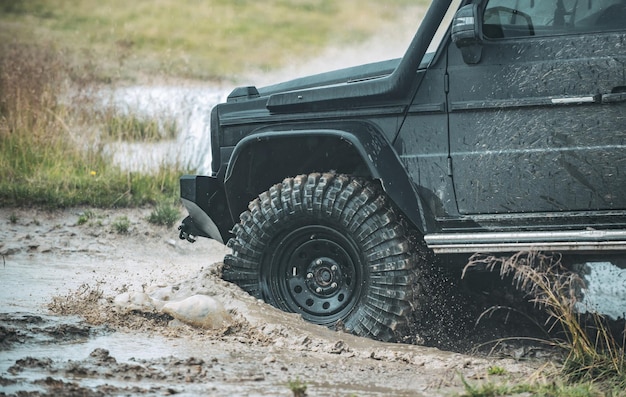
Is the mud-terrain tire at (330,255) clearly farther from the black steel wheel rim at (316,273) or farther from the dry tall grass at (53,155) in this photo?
the dry tall grass at (53,155)

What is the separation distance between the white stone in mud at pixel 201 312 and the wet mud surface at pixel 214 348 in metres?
0.02

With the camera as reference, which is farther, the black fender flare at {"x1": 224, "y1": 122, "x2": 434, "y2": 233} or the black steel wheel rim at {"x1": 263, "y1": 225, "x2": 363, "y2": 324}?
the black steel wheel rim at {"x1": 263, "y1": 225, "x2": 363, "y2": 324}

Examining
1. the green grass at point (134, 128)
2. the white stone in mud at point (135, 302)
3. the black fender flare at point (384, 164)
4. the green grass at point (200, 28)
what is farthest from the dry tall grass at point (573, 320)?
the green grass at point (200, 28)

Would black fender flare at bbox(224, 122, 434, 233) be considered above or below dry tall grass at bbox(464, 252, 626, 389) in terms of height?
above

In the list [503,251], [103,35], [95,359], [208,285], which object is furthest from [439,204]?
[103,35]

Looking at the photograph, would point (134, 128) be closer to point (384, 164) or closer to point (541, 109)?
point (384, 164)

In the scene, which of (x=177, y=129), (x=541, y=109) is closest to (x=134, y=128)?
(x=177, y=129)

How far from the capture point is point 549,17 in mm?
4773

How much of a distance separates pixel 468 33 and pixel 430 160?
0.69 m

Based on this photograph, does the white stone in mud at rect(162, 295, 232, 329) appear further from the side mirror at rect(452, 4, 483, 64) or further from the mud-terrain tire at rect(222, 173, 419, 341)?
the side mirror at rect(452, 4, 483, 64)

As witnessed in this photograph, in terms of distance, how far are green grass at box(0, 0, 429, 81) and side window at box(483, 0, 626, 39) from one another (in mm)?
12544

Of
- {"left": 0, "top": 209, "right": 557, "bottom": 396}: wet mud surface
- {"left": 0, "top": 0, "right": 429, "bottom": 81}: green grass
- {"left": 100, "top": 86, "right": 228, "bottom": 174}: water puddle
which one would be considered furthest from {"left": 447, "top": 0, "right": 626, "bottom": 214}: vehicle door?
{"left": 0, "top": 0, "right": 429, "bottom": 81}: green grass

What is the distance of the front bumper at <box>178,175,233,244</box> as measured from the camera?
5695 millimetres

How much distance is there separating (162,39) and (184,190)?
14998 millimetres
